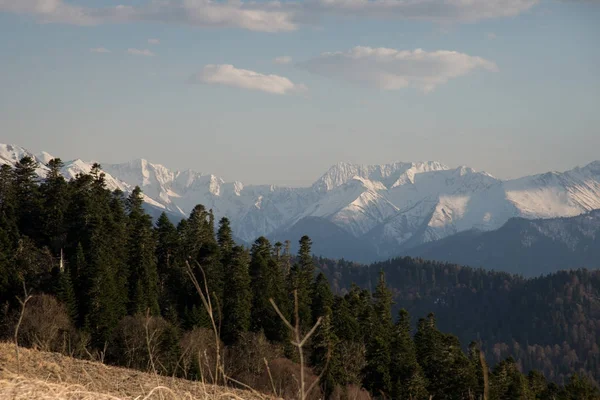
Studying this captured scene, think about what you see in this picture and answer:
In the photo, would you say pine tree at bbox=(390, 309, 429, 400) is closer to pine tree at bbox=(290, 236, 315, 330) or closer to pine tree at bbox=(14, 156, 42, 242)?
pine tree at bbox=(290, 236, 315, 330)

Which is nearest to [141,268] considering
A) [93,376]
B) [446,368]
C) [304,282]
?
[304,282]

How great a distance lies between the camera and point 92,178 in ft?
266

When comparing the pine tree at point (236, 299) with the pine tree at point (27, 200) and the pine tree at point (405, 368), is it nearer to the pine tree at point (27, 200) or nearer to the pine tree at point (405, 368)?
the pine tree at point (405, 368)

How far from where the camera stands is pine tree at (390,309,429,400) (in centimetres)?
6325

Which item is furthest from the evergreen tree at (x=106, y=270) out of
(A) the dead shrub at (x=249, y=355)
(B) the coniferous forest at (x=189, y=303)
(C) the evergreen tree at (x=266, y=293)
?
(C) the evergreen tree at (x=266, y=293)

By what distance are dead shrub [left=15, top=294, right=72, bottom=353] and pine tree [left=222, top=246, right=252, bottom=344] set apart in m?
18.4

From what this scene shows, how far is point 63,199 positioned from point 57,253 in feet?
24.5

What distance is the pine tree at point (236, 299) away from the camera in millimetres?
69438

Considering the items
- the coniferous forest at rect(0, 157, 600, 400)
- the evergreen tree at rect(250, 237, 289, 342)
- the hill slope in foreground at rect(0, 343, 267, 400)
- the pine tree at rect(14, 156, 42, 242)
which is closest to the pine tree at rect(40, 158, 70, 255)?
the coniferous forest at rect(0, 157, 600, 400)

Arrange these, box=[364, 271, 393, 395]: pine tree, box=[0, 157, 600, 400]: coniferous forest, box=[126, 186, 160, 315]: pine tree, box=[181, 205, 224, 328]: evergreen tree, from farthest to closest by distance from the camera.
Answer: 1. box=[364, 271, 393, 395]: pine tree
2. box=[181, 205, 224, 328]: evergreen tree
3. box=[126, 186, 160, 315]: pine tree
4. box=[0, 157, 600, 400]: coniferous forest

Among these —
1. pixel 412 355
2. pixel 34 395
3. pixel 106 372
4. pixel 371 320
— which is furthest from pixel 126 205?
pixel 34 395

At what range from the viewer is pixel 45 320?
50688mm

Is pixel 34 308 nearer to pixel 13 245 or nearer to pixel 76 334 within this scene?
pixel 76 334

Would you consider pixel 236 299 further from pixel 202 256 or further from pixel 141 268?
pixel 141 268
